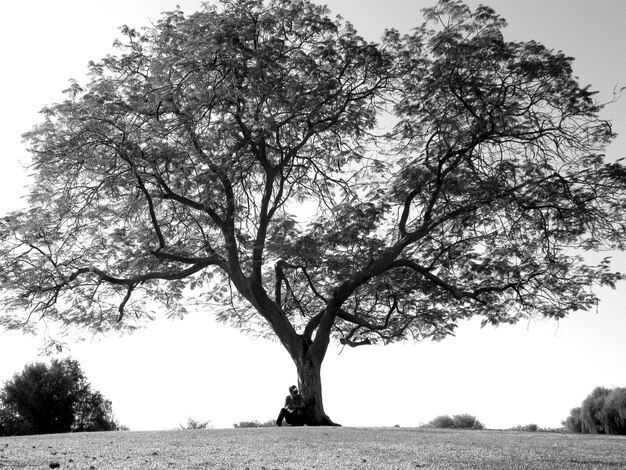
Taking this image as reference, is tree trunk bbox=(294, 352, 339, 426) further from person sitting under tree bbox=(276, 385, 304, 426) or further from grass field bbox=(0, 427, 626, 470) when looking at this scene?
grass field bbox=(0, 427, 626, 470)

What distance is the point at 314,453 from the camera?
927 centimetres

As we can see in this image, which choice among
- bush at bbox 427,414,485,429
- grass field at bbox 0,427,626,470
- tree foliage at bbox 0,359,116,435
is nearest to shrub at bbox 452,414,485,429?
bush at bbox 427,414,485,429

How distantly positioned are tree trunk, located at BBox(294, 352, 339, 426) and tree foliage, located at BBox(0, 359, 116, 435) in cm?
1034

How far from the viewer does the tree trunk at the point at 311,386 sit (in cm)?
1806

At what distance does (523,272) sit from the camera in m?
19.8

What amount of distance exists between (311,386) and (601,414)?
413 inches

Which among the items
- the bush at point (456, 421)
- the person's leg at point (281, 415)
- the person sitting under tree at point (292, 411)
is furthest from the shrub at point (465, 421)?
the person's leg at point (281, 415)

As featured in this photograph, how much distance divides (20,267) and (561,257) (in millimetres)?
15538

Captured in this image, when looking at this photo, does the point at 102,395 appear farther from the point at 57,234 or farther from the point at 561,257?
the point at 561,257

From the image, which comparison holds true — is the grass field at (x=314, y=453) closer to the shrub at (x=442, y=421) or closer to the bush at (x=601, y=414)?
the bush at (x=601, y=414)

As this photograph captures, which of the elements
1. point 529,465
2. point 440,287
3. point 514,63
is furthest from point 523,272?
point 529,465

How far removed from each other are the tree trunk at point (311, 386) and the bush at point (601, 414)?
9725 mm

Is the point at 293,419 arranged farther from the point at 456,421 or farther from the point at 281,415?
the point at 456,421

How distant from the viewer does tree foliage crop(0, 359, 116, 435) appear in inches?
930
